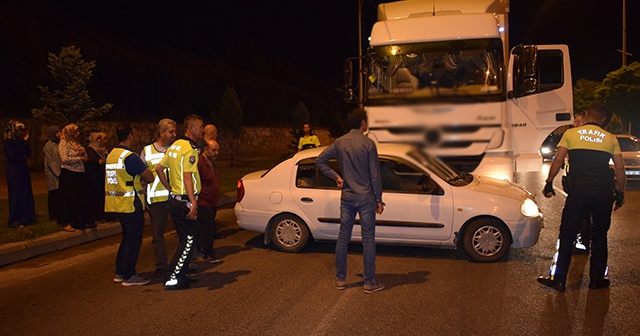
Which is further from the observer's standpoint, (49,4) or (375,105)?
(49,4)

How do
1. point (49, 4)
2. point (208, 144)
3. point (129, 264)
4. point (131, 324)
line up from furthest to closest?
point (49, 4) → point (208, 144) → point (129, 264) → point (131, 324)

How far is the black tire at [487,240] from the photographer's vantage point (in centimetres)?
718

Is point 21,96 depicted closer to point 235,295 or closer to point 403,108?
point 235,295

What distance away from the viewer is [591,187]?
226 inches

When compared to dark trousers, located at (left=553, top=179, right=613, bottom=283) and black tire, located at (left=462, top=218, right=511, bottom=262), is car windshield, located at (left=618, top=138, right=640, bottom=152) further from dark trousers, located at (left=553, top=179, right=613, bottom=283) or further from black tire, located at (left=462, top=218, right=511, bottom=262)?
dark trousers, located at (left=553, top=179, right=613, bottom=283)

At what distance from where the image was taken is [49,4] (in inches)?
1656

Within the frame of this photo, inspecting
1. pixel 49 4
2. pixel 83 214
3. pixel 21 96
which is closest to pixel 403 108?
pixel 83 214

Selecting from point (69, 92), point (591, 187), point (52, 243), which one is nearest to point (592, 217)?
point (591, 187)

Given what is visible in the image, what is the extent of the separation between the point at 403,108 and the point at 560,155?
4919 mm

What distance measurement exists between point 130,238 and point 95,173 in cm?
360

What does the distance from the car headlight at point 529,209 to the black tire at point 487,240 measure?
0.30m

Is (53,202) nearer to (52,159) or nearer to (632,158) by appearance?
(52,159)

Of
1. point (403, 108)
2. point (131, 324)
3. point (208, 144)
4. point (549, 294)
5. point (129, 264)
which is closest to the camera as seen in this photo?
point (403, 108)

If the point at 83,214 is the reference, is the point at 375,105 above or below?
above
